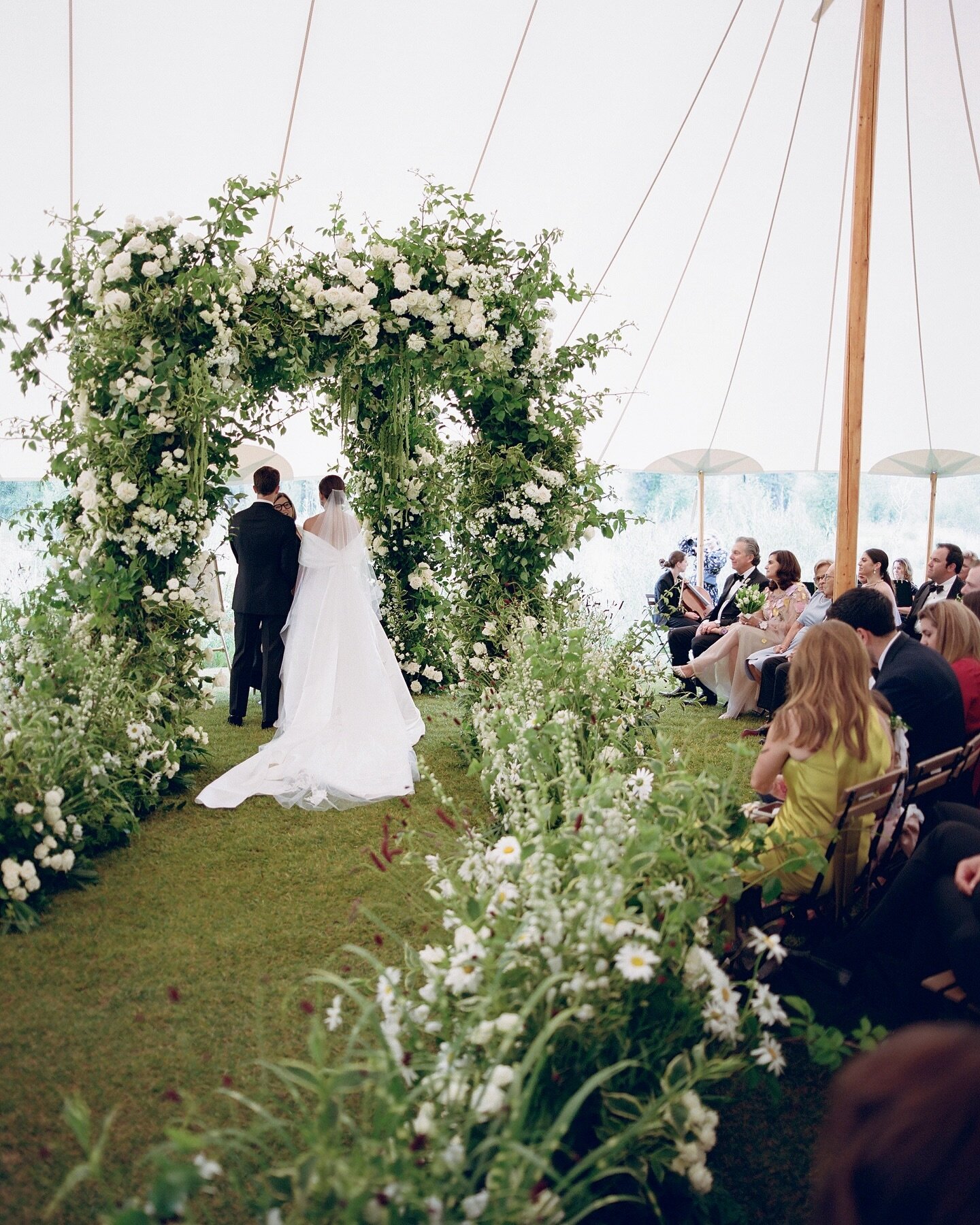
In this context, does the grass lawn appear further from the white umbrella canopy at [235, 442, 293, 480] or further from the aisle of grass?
the white umbrella canopy at [235, 442, 293, 480]

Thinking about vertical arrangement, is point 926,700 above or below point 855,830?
above

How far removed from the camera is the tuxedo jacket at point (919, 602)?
7.54 m

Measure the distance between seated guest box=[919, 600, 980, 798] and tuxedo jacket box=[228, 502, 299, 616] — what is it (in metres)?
4.24

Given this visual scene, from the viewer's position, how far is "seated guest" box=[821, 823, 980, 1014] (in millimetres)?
2316

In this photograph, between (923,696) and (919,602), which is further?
(919,602)

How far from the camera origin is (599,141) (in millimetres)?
7172

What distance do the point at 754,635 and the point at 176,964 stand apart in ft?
18.1

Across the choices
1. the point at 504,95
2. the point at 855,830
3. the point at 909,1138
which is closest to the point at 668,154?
the point at 504,95

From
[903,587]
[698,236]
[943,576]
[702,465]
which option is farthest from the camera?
[702,465]

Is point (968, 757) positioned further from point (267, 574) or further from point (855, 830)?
point (267, 574)

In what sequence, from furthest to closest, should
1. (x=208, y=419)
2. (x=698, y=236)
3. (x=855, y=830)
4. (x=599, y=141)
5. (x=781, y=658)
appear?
(x=698, y=236) < (x=599, y=141) < (x=781, y=658) < (x=208, y=419) < (x=855, y=830)

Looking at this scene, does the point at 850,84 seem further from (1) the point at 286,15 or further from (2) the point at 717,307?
(1) the point at 286,15

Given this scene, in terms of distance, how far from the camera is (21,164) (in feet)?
19.5

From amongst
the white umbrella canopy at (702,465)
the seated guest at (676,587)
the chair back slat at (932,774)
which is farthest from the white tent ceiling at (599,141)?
the chair back slat at (932,774)
